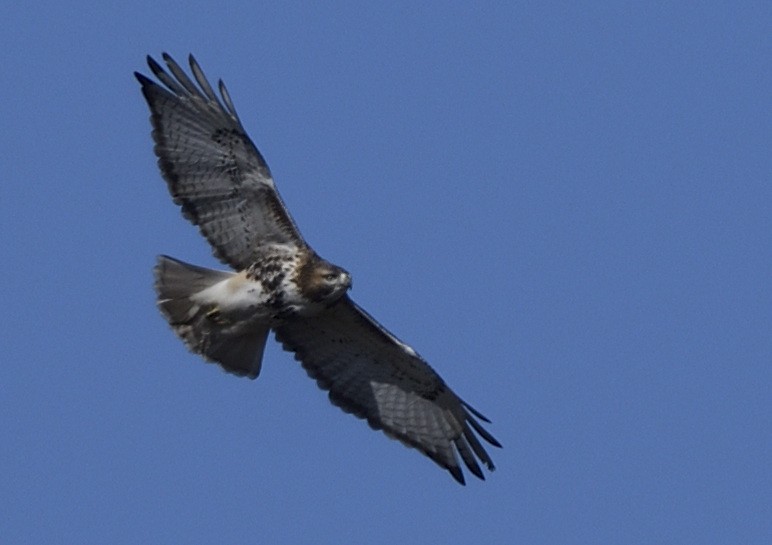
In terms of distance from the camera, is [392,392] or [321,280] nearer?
[321,280]

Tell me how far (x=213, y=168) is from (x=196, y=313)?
3.50 feet

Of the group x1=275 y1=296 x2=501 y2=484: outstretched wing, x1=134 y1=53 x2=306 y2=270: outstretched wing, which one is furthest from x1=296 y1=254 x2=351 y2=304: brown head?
x1=275 y1=296 x2=501 y2=484: outstretched wing

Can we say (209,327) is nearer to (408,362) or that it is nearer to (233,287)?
(233,287)

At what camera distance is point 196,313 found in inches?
534

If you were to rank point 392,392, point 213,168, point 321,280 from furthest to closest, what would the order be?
point 392,392 → point 213,168 → point 321,280

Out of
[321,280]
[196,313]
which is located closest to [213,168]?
[196,313]

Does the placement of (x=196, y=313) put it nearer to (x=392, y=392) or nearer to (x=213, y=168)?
(x=213, y=168)

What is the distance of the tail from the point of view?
1355 centimetres

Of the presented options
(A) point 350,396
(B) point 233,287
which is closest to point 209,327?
(B) point 233,287

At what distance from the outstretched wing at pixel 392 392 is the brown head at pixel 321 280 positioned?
0.88 meters

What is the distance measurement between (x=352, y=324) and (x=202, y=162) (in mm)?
1646

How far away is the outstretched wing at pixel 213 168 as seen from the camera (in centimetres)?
1350

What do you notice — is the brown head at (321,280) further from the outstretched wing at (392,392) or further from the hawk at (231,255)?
the outstretched wing at (392,392)

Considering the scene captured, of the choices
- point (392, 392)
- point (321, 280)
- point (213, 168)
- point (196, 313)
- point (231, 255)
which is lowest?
point (392, 392)
